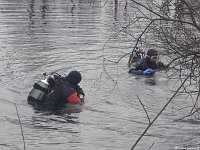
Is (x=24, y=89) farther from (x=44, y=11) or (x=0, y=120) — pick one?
(x=44, y=11)

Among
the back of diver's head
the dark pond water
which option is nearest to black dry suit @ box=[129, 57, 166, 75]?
the dark pond water

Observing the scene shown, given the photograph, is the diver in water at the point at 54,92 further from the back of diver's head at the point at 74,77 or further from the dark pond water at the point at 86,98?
the dark pond water at the point at 86,98

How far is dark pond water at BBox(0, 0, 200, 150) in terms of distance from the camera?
358 inches

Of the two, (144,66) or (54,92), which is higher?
(54,92)

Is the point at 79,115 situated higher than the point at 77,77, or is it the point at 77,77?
the point at 77,77

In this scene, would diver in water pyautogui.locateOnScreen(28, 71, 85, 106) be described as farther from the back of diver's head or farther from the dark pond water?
the dark pond water

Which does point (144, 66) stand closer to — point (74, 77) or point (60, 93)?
point (74, 77)

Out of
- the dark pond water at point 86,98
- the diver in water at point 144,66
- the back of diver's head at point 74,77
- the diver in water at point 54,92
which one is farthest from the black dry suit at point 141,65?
the diver in water at point 54,92

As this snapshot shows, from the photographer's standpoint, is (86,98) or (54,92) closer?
(54,92)

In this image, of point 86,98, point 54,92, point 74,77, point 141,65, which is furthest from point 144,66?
point 54,92

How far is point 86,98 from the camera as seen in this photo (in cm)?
1223

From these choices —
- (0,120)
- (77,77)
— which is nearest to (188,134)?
(77,77)

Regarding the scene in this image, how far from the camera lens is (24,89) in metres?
13.0

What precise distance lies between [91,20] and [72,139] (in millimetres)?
20149
